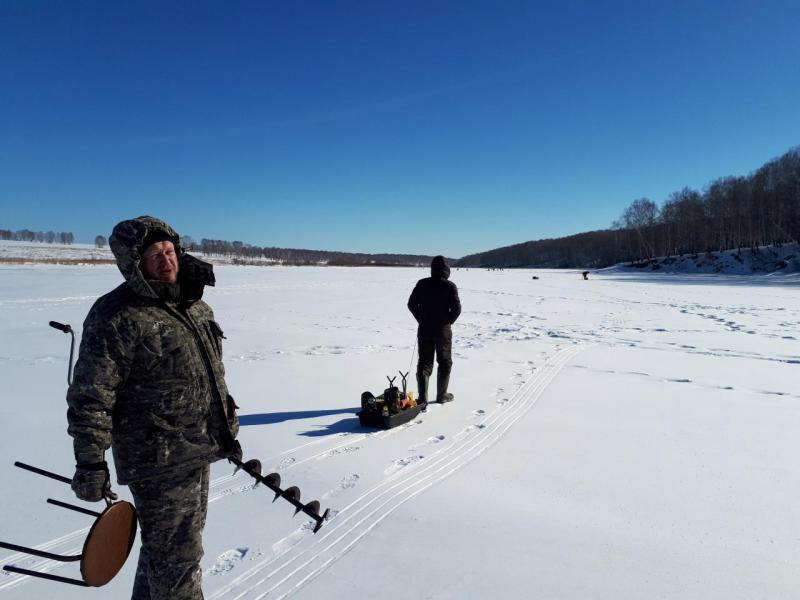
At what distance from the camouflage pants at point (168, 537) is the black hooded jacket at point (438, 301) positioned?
403cm

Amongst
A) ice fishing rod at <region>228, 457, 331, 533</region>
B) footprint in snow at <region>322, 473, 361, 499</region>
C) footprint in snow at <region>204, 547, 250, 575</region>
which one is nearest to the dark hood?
footprint in snow at <region>322, 473, 361, 499</region>

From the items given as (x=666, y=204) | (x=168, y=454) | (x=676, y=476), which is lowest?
(x=676, y=476)

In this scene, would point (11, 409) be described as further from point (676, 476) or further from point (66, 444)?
point (676, 476)

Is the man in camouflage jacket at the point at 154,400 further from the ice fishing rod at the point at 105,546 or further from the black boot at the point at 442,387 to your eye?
the black boot at the point at 442,387

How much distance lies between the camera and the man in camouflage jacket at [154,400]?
1825 mm

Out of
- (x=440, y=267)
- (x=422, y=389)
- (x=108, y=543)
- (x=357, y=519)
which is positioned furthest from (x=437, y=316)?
(x=108, y=543)

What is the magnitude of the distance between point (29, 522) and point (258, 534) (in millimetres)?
1598

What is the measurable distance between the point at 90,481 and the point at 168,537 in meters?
0.44

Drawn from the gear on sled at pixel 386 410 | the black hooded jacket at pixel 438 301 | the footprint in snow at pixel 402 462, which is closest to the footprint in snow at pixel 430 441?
the footprint in snow at pixel 402 462

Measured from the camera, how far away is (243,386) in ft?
21.7

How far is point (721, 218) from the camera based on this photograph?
70.7 m

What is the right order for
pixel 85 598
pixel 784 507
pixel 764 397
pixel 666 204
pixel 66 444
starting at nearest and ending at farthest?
pixel 85 598
pixel 784 507
pixel 66 444
pixel 764 397
pixel 666 204

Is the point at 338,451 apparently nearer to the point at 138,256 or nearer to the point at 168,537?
the point at 168,537

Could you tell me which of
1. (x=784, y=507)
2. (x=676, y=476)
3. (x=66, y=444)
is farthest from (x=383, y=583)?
(x=66, y=444)
